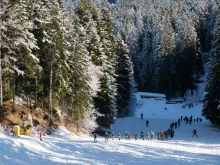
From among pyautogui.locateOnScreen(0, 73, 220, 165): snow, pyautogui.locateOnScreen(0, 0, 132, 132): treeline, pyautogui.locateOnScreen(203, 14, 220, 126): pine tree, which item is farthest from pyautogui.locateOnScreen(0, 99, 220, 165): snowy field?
pyautogui.locateOnScreen(203, 14, 220, 126): pine tree

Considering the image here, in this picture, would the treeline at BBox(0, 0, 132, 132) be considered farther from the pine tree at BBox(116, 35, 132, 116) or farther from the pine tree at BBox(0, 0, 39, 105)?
the pine tree at BBox(116, 35, 132, 116)

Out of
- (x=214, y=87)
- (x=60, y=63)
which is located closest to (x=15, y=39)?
(x=60, y=63)

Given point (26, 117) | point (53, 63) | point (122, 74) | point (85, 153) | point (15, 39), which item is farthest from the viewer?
point (122, 74)

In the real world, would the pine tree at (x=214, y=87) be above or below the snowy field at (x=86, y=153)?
above

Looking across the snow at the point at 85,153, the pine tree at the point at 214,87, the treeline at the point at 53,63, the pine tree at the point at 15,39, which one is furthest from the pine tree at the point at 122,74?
the pine tree at the point at 15,39

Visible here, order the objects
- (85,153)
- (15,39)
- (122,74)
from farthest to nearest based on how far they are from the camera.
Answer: (122,74) < (15,39) < (85,153)

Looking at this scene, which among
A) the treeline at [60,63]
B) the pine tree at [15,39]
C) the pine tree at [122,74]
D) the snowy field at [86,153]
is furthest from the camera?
the pine tree at [122,74]

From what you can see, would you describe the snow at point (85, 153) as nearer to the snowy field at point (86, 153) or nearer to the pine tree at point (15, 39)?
the snowy field at point (86, 153)

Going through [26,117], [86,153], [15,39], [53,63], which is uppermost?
[15,39]

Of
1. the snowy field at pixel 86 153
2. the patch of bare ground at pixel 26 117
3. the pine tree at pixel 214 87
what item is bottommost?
the snowy field at pixel 86 153

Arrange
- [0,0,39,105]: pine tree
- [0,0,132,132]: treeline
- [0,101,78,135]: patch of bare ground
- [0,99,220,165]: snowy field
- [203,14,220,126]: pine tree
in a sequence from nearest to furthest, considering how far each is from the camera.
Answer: [0,99,220,165]: snowy field → [0,0,39,105]: pine tree → [0,0,132,132]: treeline → [0,101,78,135]: patch of bare ground → [203,14,220,126]: pine tree

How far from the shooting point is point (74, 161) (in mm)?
20500

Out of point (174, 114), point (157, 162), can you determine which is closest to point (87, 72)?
point (157, 162)

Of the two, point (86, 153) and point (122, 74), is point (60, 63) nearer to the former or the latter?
point (86, 153)
